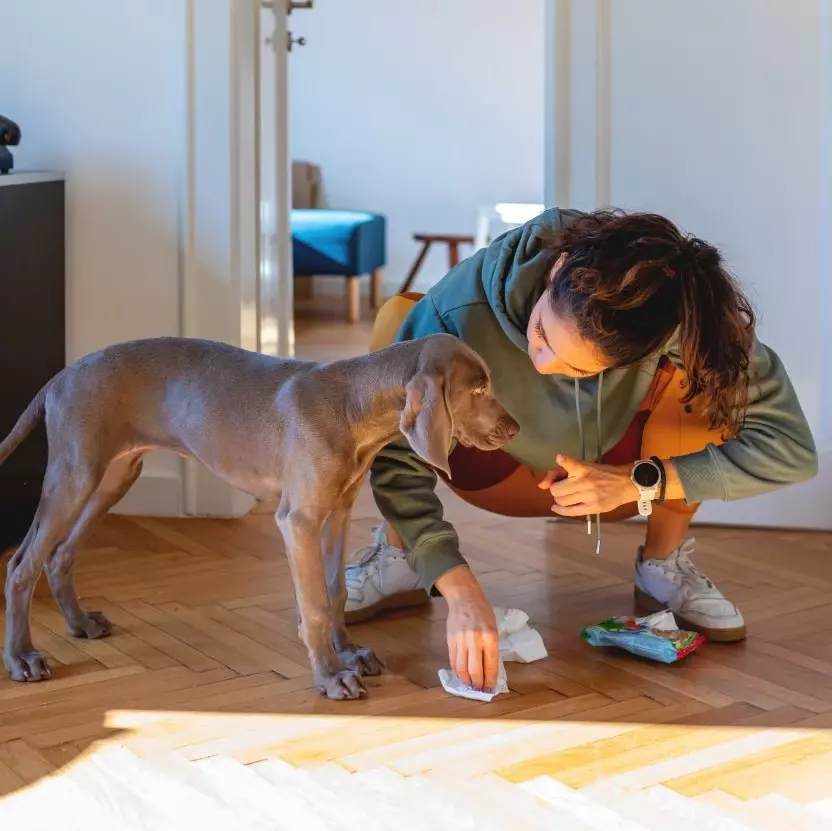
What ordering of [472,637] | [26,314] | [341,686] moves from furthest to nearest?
[26,314] → [341,686] → [472,637]

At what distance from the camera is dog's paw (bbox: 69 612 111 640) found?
7.54 feet

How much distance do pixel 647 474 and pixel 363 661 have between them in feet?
1.79

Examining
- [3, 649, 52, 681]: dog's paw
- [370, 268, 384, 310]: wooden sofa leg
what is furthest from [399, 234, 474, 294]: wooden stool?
[3, 649, 52, 681]: dog's paw

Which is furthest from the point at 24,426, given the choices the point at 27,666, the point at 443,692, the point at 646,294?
the point at 646,294

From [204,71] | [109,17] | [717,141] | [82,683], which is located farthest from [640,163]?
[82,683]

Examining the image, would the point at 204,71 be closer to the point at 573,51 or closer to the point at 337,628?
the point at 573,51

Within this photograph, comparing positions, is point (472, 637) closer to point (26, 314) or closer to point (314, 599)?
point (314, 599)

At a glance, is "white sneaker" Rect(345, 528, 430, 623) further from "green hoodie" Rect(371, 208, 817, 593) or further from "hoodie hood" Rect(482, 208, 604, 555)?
"hoodie hood" Rect(482, 208, 604, 555)

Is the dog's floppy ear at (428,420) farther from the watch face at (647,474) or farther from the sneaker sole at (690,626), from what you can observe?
the sneaker sole at (690,626)

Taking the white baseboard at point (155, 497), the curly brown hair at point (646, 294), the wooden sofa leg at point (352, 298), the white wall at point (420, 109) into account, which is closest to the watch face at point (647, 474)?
the curly brown hair at point (646, 294)

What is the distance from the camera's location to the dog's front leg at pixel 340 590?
2.12m

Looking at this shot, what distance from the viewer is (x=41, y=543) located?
2141 millimetres

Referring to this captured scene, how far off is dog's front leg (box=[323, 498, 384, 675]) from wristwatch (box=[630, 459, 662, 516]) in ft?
1.50

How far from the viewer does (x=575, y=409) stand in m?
2.22
